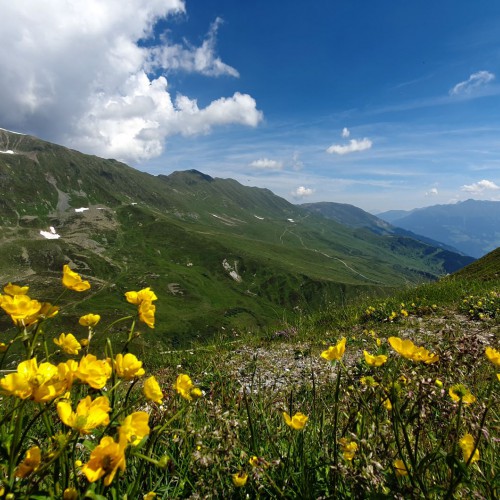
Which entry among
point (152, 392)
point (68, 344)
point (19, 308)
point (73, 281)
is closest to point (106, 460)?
point (152, 392)

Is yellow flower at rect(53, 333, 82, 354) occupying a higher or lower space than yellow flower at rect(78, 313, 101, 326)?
lower

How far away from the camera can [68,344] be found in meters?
2.86

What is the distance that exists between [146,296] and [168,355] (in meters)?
10.8

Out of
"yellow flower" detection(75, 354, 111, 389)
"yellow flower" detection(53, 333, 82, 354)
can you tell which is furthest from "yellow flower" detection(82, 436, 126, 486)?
"yellow flower" detection(53, 333, 82, 354)

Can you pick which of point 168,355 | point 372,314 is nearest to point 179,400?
point 168,355

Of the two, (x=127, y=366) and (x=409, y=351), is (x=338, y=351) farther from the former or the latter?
(x=127, y=366)

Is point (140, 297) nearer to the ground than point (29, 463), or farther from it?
farther from it

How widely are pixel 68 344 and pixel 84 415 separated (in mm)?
1119

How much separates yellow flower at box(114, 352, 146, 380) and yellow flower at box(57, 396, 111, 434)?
0.51m

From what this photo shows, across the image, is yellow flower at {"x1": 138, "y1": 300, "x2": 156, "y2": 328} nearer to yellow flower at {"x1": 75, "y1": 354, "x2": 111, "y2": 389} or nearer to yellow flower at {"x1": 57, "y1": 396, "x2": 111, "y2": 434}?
yellow flower at {"x1": 75, "y1": 354, "x2": 111, "y2": 389}

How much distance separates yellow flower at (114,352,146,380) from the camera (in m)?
2.48

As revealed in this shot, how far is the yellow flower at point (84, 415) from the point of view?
183cm

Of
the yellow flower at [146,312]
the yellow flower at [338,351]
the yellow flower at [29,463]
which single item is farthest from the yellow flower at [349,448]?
the yellow flower at [29,463]

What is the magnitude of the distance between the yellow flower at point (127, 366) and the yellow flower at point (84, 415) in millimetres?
510
